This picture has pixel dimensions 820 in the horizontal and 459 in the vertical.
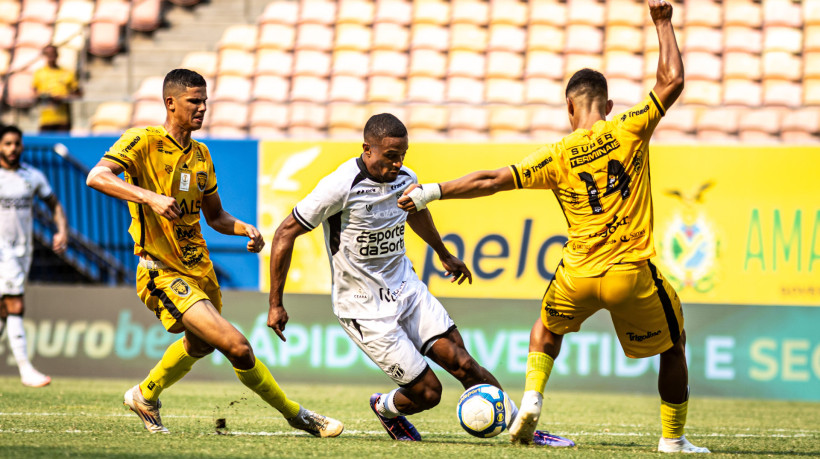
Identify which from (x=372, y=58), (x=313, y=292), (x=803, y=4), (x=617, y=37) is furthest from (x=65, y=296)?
(x=803, y=4)

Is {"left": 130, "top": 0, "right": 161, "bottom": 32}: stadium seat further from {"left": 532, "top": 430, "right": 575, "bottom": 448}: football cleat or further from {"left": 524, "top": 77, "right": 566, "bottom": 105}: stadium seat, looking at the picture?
{"left": 532, "top": 430, "right": 575, "bottom": 448}: football cleat

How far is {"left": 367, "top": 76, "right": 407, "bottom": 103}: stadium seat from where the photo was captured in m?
13.8

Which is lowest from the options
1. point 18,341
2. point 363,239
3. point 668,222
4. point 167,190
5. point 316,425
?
point 18,341

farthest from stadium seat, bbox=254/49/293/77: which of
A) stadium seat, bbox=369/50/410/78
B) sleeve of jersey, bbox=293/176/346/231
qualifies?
sleeve of jersey, bbox=293/176/346/231

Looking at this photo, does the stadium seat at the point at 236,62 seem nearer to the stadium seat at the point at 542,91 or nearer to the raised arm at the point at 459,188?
the stadium seat at the point at 542,91

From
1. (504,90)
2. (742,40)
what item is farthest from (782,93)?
(504,90)

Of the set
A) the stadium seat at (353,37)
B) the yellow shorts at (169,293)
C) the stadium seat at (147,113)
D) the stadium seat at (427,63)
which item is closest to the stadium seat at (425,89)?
the stadium seat at (427,63)

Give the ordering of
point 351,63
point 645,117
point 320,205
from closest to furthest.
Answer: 1. point 645,117
2. point 320,205
3. point 351,63

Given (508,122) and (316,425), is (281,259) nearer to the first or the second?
(316,425)

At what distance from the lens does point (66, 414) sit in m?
7.54

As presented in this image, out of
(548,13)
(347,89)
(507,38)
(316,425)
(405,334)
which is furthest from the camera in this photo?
(548,13)

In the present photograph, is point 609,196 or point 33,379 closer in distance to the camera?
point 609,196

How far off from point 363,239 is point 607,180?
4.97 ft

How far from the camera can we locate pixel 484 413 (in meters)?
5.75
